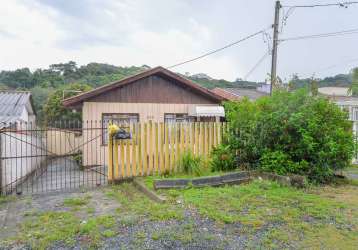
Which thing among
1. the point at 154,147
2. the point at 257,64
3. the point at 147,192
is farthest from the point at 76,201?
the point at 257,64

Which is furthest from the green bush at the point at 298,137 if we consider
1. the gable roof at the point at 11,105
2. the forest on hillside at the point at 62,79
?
the forest on hillside at the point at 62,79

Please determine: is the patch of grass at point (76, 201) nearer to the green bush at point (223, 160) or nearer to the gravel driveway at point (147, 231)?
the gravel driveway at point (147, 231)

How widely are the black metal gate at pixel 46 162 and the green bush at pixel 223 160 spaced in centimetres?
325

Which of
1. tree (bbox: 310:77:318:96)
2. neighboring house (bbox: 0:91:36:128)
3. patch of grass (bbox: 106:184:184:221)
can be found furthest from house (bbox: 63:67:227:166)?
patch of grass (bbox: 106:184:184:221)

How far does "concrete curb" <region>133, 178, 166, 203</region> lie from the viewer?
581 centimetres

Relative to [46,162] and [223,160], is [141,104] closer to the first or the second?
[46,162]

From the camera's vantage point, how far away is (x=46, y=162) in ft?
44.2

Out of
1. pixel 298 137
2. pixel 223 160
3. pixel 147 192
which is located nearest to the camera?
pixel 147 192

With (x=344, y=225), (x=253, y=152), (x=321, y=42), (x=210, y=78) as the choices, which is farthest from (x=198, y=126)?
(x=210, y=78)

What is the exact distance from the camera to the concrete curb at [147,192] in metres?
5.81

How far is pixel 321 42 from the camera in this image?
1717cm

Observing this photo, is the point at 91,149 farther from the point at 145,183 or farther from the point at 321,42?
the point at 321,42

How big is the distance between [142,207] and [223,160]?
361cm

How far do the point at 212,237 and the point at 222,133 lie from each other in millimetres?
5327
